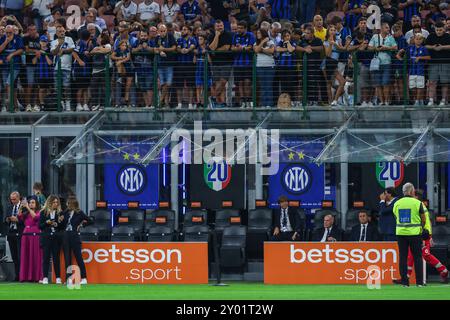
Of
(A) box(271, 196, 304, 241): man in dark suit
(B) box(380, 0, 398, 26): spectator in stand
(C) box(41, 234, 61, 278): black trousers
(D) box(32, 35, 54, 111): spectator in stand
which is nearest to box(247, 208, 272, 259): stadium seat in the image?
(A) box(271, 196, 304, 241): man in dark suit

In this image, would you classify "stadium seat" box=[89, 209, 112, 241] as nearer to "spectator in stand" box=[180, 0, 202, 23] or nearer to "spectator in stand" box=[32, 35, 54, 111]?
"spectator in stand" box=[32, 35, 54, 111]

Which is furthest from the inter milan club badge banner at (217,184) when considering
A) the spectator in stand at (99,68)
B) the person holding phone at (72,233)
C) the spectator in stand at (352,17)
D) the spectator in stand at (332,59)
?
the person holding phone at (72,233)

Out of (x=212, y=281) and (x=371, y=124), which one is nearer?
(x=212, y=281)

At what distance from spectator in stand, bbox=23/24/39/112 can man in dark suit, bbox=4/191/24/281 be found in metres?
3.14

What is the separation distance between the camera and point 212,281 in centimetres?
3078

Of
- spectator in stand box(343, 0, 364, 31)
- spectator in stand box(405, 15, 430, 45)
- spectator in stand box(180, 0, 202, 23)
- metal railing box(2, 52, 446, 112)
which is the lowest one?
metal railing box(2, 52, 446, 112)

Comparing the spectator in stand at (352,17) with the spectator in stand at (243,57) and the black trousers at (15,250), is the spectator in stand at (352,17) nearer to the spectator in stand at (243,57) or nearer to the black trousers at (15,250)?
the spectator in stand at (243,57)

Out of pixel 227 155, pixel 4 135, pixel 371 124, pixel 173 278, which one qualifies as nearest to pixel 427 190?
pixel 371 124

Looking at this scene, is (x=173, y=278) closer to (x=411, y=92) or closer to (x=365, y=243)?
(x=365, y=243)

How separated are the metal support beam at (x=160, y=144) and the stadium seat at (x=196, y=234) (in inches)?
67.4

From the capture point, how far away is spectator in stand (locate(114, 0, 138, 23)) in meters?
35.3

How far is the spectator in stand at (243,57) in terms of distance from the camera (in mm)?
33094

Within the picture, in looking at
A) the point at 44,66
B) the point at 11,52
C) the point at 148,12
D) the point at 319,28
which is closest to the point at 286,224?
the point at 319,28

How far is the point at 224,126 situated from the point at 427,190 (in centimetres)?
480
